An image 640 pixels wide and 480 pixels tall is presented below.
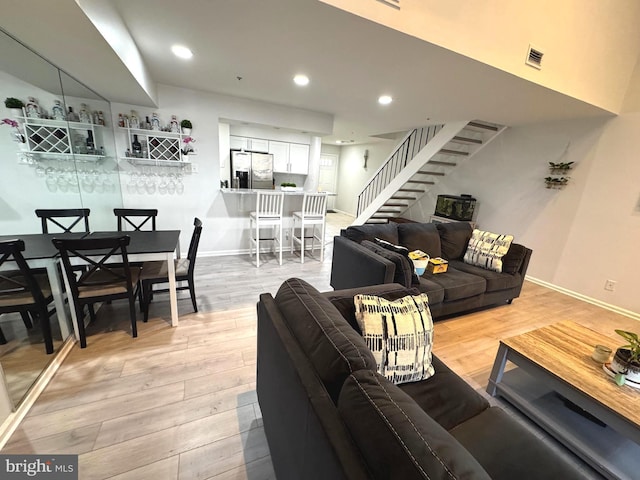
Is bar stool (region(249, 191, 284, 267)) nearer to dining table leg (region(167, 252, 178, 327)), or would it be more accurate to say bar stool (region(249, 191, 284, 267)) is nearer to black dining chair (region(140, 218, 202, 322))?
black dining chair (region(140, 218, 202, 322))

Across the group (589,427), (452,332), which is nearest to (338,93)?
(452,332)

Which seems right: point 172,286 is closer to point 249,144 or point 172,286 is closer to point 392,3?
point 392,3

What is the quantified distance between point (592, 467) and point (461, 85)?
2.95 m

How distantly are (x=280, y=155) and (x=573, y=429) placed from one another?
4987 millimetres

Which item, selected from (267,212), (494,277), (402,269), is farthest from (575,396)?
(267,212)

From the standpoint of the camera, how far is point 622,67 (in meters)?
2.97

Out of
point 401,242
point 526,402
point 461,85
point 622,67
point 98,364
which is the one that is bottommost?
point 98,364

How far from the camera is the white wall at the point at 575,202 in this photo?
3.15 meters

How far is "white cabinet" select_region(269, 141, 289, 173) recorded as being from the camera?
16.1 feet

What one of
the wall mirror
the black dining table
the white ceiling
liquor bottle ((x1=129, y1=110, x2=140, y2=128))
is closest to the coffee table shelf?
the white ceiling

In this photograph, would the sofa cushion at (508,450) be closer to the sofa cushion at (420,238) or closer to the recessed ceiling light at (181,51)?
the sofa cushion at (420,238)

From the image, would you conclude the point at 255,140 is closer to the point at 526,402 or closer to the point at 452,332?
the point at 452,332

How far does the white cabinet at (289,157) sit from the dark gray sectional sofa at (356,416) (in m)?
4.10

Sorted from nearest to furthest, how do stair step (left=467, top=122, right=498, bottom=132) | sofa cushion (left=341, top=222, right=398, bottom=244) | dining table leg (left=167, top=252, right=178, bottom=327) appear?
dining table leg (left=167, top=252, right=178, bottom=327), sofa cushion (left=341, top=222, right=398, bottom=244), stair step (left=467, top=122, right=498, bottom=132)
